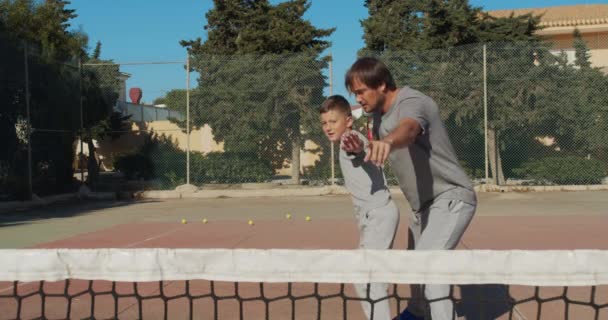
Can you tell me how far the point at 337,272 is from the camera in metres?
2.72

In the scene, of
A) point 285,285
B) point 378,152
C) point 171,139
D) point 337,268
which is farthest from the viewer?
point 171,139

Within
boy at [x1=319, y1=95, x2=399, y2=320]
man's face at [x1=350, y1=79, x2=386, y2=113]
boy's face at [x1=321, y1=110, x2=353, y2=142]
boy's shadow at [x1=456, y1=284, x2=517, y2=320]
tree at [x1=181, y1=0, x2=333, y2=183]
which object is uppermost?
tree at [x1=181, y1=0, x2=333, y2=183]

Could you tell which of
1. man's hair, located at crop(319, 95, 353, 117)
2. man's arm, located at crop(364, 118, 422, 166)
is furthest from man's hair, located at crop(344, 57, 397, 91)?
man's hair, located at crop(319, 95, 353, 117)

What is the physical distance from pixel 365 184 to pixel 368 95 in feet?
2.69

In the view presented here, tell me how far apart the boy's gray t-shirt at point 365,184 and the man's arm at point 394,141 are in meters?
0.97

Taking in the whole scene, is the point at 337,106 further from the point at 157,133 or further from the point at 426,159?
the point at 157,133

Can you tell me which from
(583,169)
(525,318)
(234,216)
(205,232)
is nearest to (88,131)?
(234,216)

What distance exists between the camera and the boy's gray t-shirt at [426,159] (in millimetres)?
2957

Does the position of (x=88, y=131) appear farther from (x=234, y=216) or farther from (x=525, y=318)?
(x=525, y=318)

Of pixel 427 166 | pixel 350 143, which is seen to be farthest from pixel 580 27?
pixel 350 143

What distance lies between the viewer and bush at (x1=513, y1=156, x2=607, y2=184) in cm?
1475

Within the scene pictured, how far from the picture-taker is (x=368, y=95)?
122 inches

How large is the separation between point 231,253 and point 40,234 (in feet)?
25.4

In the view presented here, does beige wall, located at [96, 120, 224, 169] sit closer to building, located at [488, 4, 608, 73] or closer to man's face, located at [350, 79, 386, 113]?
man's face, located at [350, 79, 386, 113]
